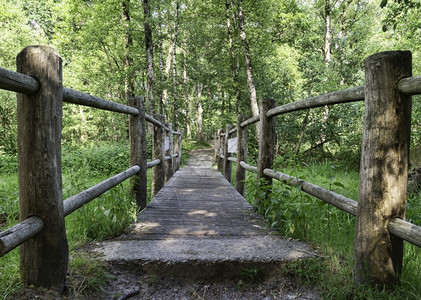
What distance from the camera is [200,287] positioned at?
76.2 inches

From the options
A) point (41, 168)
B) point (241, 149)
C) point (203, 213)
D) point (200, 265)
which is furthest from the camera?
point (241, 149)

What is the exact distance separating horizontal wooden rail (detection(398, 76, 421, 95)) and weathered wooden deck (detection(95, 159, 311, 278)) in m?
1.25

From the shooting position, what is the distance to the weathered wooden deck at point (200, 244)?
1.98 m

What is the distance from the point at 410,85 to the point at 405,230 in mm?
713

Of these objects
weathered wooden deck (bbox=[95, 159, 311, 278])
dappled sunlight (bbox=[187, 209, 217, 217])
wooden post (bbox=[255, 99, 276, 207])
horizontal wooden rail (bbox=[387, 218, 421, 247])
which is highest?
wooden post (bbox=[255, 99, 276, 207])

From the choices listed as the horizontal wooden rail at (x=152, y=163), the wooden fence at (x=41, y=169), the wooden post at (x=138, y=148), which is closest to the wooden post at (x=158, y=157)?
the horizontal wooden rail at (x=152, y=163)

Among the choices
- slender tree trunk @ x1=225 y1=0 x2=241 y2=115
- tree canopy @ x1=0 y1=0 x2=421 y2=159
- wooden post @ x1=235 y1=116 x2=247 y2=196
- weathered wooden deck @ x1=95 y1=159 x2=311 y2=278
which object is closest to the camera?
weathered wooden deck @ x1=95 y1=159 x2=311 y2=278

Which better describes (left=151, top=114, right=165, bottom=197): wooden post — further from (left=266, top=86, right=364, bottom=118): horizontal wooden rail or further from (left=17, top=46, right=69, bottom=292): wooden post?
(left=17, top=46, right=69, bottom=292): wooden post

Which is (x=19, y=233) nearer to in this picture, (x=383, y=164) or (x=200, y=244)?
(x=200, y=244)

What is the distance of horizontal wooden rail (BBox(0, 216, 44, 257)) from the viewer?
1.21 metres

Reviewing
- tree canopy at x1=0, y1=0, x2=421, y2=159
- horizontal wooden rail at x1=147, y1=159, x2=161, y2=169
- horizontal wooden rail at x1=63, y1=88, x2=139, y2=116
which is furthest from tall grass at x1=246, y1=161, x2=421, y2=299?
tree canopy at x1=0, y1=0, x2=421, y2=159

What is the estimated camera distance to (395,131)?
148 centimetres

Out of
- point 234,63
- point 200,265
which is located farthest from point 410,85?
point 234,63

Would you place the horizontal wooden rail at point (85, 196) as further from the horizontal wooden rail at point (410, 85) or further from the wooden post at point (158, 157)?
the wooden post at point (158, 157)
